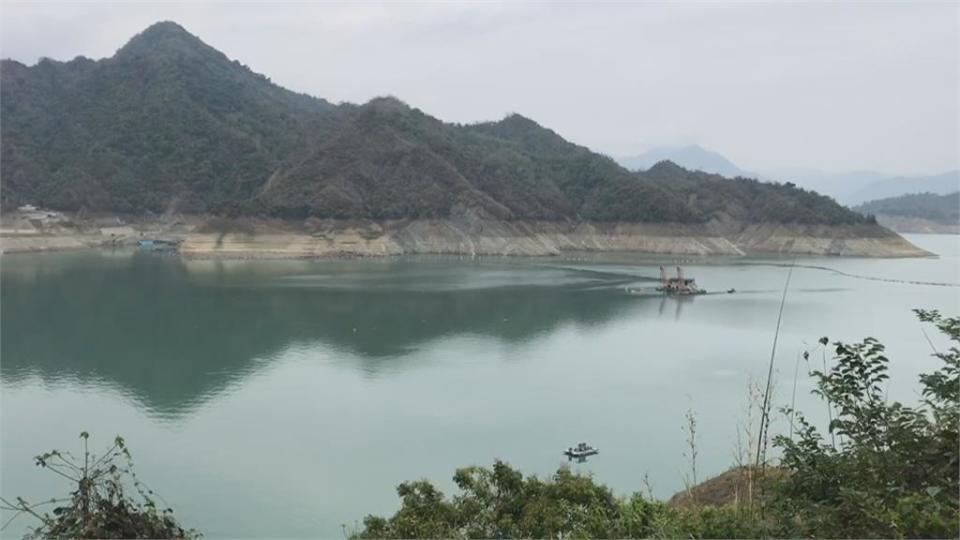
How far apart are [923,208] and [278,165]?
443 ft

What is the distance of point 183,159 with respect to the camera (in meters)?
92.1

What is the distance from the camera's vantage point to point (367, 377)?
828 inches

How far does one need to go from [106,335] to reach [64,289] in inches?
603

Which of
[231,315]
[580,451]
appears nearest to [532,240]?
[231,315]

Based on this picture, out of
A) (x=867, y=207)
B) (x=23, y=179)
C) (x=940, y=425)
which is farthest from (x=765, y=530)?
(x=867, y=207)

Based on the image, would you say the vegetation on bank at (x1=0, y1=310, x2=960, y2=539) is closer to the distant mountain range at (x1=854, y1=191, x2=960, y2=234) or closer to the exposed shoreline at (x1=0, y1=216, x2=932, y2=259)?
the exposed shoreline at (x1=0, y1=216, x2=932, y2=259)

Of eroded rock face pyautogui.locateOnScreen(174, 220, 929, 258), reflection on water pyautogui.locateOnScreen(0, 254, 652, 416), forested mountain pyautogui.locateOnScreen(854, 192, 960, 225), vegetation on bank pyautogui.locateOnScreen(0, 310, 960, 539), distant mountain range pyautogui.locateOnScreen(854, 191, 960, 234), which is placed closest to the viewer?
vegetation on bank pyautogui.locateOnScreen(0, 310, 960, 539)

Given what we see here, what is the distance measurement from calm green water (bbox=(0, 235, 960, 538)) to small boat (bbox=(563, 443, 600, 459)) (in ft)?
0.93

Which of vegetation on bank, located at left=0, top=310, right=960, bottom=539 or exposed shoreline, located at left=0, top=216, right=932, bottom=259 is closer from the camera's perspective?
vegetation on bank, located at left=0, top=310, right=960, bottom=539

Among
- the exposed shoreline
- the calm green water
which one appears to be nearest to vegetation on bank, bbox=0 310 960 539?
the calm green water

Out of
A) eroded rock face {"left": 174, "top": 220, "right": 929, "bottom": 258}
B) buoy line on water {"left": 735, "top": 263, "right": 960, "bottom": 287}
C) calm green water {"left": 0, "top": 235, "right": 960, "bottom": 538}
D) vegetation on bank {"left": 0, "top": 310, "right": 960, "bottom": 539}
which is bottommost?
calm green water {"left": 0, "top": 235, "right": 960, "bottom": 538}

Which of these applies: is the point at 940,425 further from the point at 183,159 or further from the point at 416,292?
the point at 183,159

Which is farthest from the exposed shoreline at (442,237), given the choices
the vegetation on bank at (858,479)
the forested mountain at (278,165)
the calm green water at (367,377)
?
the vegetation on bank at (858,479)

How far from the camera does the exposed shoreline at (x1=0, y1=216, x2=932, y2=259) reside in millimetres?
63250
